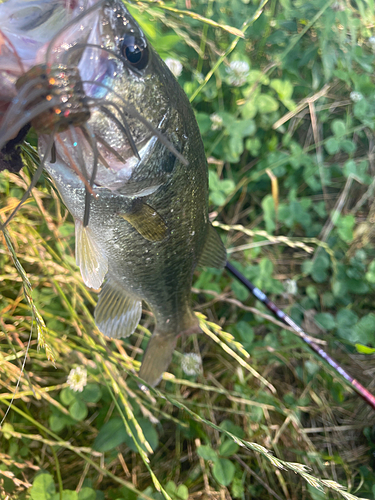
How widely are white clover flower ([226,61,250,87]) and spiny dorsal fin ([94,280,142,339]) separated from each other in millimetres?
1597

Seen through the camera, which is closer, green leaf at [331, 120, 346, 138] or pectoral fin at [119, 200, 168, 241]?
pectoral fin at [119, 200, 168, 241]

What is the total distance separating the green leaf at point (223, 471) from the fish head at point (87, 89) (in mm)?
1612

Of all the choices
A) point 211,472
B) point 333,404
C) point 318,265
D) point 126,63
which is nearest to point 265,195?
point 318,265

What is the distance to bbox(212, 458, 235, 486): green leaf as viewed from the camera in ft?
5.89

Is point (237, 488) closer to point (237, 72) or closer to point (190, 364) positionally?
point (190, 364)

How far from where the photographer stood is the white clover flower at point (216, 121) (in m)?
2.25

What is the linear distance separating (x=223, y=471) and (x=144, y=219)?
5.06 ft

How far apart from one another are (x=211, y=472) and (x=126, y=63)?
2.07 metres

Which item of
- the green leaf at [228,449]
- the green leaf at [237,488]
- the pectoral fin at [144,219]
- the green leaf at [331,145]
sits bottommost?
the green leaf at [237,488]

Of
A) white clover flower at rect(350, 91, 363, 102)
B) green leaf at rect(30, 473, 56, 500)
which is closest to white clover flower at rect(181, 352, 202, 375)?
green leaf at rect(30, 473, 56, 500)

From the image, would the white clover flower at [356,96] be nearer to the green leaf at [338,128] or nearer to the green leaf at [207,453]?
the green leaf at [338,128]

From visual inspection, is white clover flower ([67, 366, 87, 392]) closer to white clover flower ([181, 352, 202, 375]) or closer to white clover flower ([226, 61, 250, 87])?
white clover flower ([181, 352, 202, 375])

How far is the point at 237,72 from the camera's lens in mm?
2205

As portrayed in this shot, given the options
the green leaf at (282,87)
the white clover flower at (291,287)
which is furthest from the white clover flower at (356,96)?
the white clover flower at (291,287)
